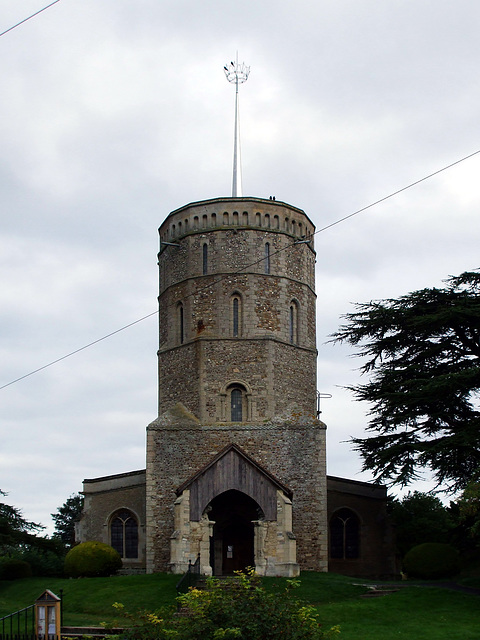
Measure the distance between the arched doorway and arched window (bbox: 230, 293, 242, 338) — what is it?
688 cm

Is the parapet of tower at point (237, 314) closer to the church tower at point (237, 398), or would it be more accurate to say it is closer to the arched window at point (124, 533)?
the church tower at point (237, 398)

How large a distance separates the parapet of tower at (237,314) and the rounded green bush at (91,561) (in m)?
6.17

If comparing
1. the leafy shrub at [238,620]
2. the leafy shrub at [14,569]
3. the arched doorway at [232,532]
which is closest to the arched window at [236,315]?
the arched doorway at [232,532]

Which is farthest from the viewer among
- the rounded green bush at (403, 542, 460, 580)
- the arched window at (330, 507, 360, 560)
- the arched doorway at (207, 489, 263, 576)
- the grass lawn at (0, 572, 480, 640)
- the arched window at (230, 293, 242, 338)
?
the arched window at (330, 507, 360, 560)

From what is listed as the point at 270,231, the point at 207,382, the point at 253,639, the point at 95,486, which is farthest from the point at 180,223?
the point at 253,639

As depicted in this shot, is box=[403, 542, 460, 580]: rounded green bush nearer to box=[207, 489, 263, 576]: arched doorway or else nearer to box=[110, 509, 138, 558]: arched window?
box=[207, 489, 263, 576]: arched doorway

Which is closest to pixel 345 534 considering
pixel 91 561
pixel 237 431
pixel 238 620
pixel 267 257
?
pixel 237 431

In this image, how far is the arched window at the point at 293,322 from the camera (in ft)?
124

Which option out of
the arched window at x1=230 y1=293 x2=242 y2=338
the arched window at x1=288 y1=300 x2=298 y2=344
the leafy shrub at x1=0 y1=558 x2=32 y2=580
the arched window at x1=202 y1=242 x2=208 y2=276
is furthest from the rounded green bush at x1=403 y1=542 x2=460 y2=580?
the leafy shrub at x1=0 y1=558 x2=32 y2=580

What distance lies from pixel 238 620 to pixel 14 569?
75.9ft

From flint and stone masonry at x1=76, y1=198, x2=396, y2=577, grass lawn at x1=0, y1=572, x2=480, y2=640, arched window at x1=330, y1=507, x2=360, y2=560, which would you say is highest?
flint and stone masonry at x1=76, y1=198, x2=396, y2=577

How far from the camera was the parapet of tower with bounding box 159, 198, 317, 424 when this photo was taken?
118 ft

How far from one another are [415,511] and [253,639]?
99.2ft

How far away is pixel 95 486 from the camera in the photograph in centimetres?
4059
